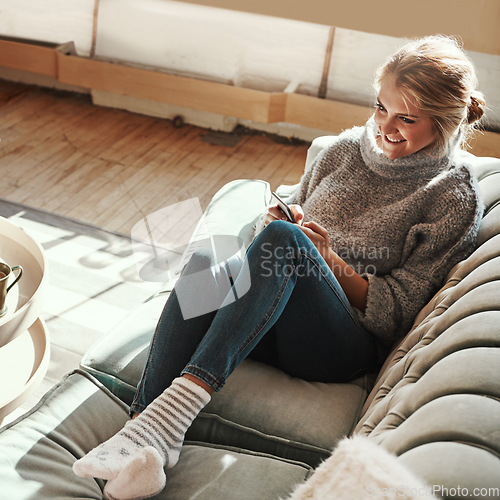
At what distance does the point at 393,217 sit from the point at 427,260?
124mm

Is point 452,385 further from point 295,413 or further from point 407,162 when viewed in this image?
point 407,162

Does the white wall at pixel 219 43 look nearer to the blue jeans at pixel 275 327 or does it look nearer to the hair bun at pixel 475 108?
the hair bun at pixel 475 108

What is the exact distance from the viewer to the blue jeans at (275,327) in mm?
1141

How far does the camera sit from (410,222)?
1.32 m

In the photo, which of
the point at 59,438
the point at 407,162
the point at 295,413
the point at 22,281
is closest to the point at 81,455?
the point at 59,438

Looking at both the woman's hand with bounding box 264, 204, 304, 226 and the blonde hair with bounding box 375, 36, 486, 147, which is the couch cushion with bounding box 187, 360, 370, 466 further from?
the blonde hair with bounding box 375, 36, 486, 147

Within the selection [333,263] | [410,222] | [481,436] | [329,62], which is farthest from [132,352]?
[329,62]

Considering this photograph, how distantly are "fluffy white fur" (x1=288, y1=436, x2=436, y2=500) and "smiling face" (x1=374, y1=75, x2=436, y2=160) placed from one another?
0.78 meters

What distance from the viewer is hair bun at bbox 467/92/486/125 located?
51.5 inches

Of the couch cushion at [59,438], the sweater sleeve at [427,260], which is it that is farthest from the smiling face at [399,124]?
the couch cushion at [59,438]

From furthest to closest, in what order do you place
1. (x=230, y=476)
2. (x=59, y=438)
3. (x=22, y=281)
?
(x=22, y=281)
(x=59, y=438)
(x=230, y=476)

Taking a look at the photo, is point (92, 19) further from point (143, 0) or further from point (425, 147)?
point (425, 147)

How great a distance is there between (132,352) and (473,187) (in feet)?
2.66

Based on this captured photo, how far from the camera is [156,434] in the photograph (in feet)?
3.47
